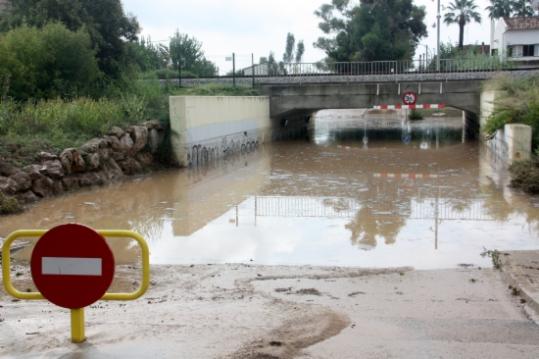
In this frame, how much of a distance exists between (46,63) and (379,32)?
37415 mm

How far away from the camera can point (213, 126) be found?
2297cm

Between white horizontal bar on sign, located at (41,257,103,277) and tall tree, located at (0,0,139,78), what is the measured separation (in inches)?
745

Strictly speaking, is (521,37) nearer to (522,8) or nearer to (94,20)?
(522,8)

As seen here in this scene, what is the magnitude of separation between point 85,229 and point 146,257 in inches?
22.6

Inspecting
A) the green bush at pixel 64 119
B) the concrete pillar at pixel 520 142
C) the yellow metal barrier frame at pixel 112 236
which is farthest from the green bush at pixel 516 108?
the yellow metal barrier frame at pixel 112 236

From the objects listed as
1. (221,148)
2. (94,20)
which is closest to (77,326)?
A: (221,148)

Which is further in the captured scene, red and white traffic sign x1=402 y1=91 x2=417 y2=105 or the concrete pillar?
red and white traffic sign x1=402 y1=91 x2=417 y2=105

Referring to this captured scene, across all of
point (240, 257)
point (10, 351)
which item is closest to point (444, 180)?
point (240, 257)

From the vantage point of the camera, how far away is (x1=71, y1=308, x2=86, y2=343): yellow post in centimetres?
470

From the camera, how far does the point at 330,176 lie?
1864cm

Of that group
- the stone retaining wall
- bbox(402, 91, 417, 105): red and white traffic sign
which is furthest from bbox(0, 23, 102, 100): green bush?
bbox(402, 91, 417, 105): red and white traffic sign

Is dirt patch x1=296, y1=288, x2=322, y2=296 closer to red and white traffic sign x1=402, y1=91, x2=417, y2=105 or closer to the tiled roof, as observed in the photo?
red and white traffic sign x1=402, y1=91, x2=417, y2=105

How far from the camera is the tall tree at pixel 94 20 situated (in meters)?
22.8

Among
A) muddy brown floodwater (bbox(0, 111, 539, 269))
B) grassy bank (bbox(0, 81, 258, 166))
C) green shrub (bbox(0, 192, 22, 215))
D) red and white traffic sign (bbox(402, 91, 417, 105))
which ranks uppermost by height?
red and white traffic sign (bbox(402, 91, 417, 105))
